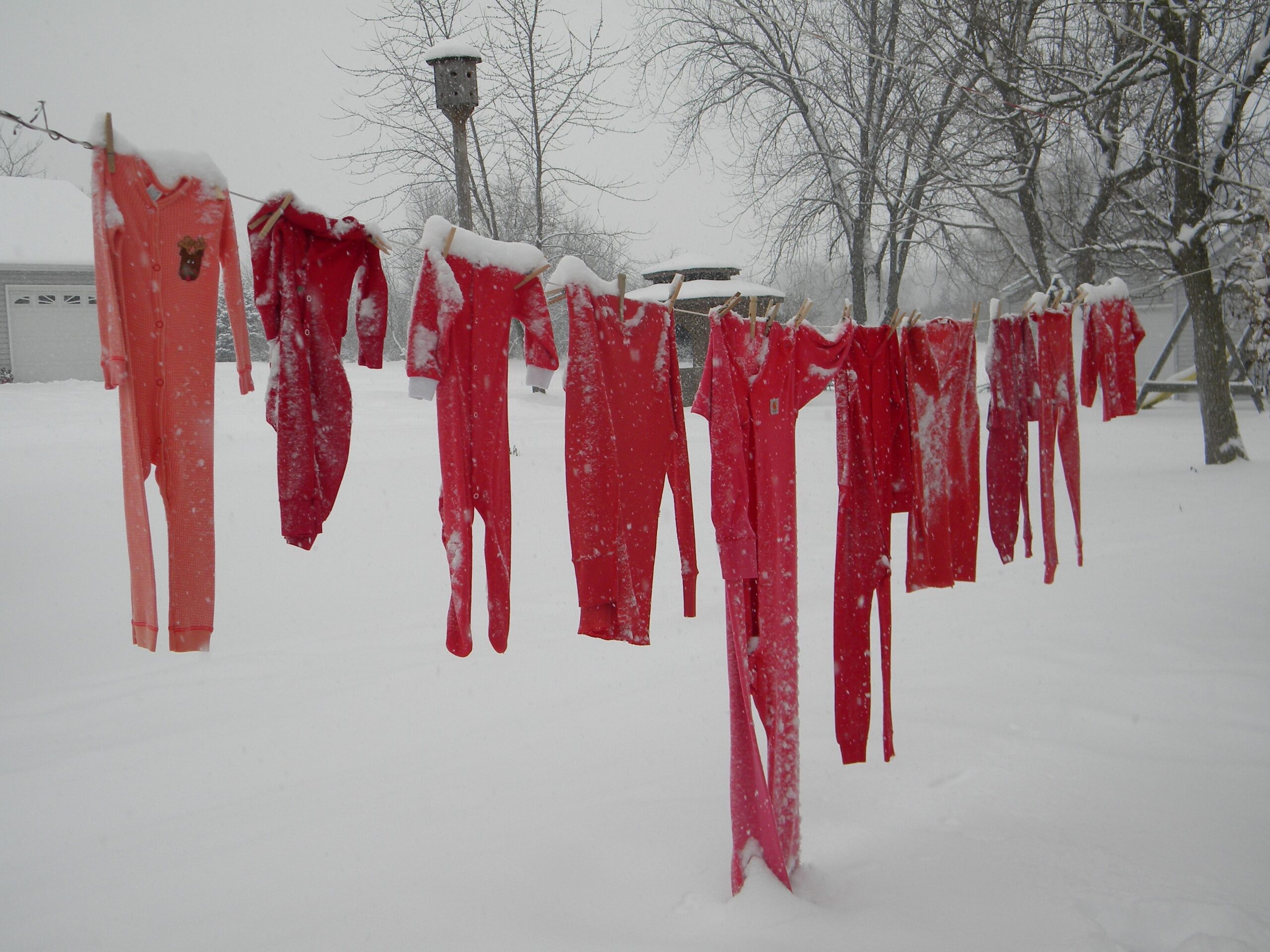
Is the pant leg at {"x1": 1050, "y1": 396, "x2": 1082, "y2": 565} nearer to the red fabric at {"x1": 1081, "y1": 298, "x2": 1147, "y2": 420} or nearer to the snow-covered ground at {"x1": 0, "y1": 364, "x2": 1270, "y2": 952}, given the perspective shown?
the red fabric at {"x1": 1081, "y1": 298, "x2": 1147, "y2": 420}

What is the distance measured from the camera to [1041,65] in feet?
22.0

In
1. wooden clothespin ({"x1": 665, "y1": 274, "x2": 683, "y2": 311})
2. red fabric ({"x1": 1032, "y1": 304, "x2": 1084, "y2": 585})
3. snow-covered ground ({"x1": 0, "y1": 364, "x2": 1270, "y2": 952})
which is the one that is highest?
wooden clothespin ({"x1": 665, "y1": 274, "x2": 683, "y2": 311})

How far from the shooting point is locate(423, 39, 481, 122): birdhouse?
5.75 m

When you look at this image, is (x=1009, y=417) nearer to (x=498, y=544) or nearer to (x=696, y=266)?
(x=498, y=544)

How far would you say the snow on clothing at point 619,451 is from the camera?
2.59 metres

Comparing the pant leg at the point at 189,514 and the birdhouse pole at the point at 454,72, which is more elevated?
the birdhouse pole at the point at 454,72

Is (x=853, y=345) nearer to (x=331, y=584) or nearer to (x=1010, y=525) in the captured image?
(x=1010, y=525)

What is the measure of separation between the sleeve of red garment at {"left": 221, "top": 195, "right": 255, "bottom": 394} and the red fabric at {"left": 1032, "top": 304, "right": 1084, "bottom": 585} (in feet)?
10.5

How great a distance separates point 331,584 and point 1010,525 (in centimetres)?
460

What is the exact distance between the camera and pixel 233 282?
7.84ft

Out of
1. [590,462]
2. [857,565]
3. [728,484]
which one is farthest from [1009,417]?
[590,462]

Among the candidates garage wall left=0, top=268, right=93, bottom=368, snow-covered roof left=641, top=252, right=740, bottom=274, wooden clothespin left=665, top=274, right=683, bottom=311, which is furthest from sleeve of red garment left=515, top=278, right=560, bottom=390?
garage wall left=0, top=268, right=93, bottom=368

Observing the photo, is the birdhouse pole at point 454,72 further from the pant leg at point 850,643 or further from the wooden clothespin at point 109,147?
the pant leg at point 850,643

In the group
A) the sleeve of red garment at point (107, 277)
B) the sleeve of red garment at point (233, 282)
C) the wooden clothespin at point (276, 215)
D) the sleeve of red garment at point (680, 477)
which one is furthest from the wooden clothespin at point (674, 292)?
the sleeve of red garment at point (107, 277)
